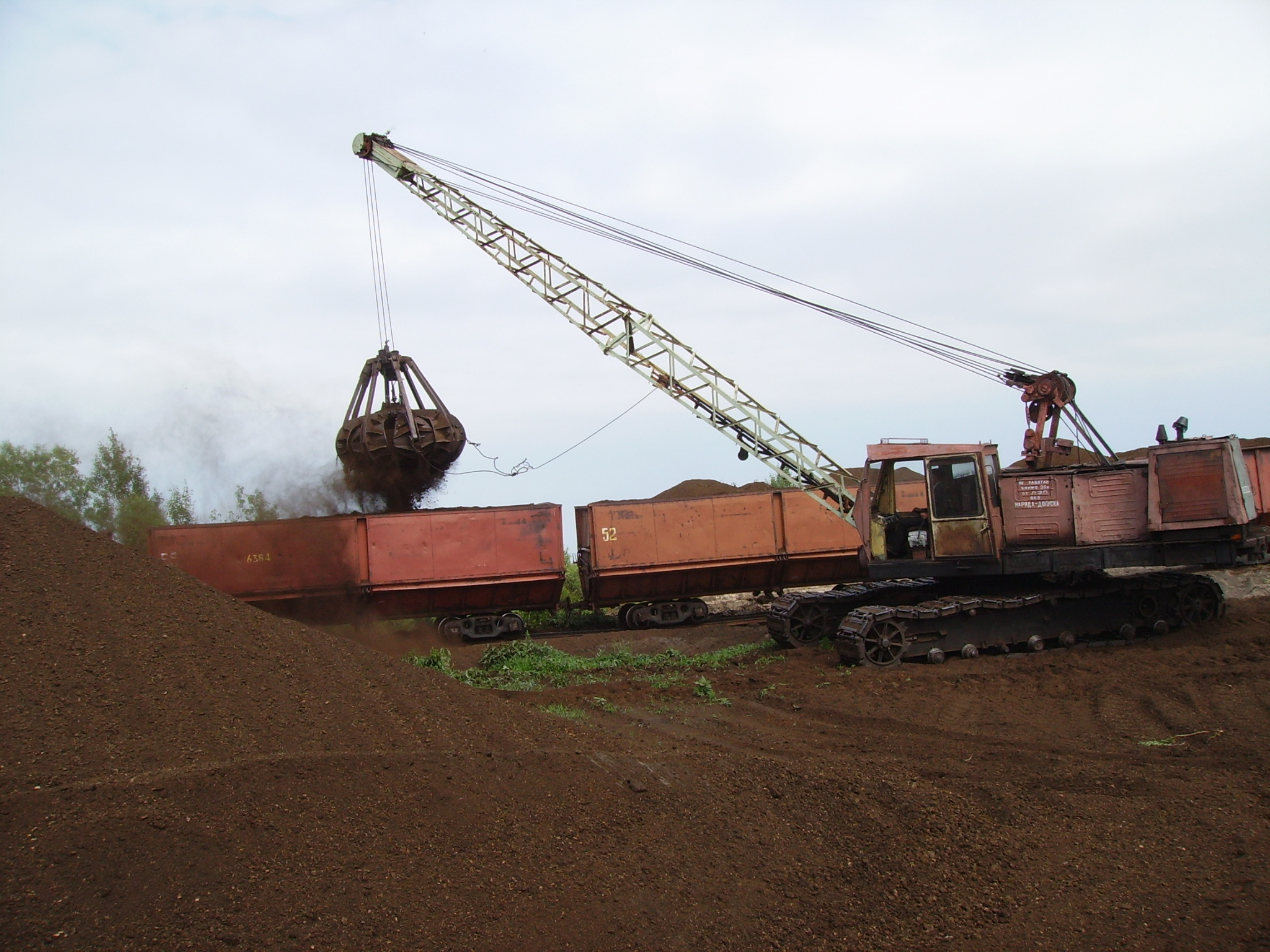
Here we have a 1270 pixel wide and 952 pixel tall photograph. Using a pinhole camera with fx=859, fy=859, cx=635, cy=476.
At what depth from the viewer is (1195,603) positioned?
12.2 metres

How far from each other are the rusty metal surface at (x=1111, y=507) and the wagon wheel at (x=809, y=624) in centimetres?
375

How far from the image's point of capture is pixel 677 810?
5723 millimetres

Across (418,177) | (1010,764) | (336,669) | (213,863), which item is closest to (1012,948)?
(1010,764)

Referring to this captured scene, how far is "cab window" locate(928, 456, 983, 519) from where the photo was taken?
1196 cm

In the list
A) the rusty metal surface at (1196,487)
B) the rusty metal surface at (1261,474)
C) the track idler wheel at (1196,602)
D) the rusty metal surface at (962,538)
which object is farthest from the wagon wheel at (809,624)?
the rusty metal surface at (1261,474)

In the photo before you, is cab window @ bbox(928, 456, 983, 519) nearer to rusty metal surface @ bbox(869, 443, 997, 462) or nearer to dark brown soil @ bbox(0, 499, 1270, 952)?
rusty metal surface @ bbox(869, 443, 997, 462)

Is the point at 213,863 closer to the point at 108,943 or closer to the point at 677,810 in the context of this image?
the point at 108,943

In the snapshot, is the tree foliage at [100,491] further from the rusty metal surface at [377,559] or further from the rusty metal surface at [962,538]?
the rusty metal surface at [962,538]

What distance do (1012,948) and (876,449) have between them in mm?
8697

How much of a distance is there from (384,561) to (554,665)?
5.64 meters

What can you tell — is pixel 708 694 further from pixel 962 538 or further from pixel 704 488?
pixel 704 488

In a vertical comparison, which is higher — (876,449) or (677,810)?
(876,449)

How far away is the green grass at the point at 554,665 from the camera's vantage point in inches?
458

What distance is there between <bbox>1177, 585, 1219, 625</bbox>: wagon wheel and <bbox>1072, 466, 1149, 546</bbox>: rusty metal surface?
1.42 m
